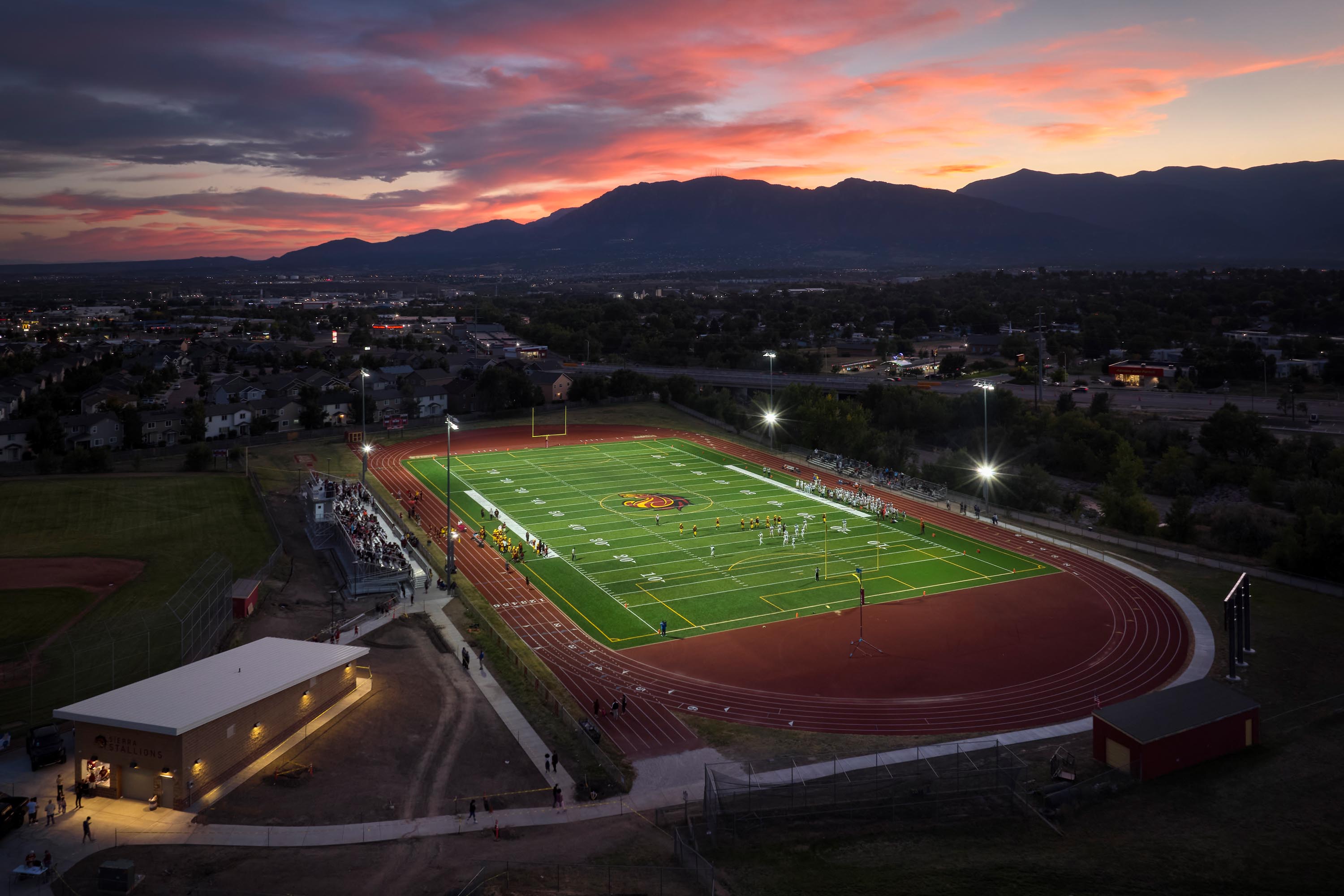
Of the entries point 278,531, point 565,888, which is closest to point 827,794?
point 565,888

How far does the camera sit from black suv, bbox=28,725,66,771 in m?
23.9

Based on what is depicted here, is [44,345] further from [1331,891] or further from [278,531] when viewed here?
[1331,891]

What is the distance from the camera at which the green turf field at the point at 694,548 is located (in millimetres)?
38875

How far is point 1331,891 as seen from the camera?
62.4 feet

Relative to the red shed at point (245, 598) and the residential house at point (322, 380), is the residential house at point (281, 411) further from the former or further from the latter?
the red shed at point (245, 598)

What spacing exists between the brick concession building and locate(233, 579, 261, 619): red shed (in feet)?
25.6

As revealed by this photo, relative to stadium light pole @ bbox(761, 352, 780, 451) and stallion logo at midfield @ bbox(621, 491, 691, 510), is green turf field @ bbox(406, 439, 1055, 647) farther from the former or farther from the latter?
stadium light pole @ bbox(761, 352, 780, 451)

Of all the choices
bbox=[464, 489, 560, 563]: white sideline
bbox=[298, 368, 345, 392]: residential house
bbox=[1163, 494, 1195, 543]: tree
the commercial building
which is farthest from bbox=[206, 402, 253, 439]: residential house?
the commercial building

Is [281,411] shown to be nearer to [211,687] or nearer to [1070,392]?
[211,687]

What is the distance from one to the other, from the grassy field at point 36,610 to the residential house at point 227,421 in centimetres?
3985

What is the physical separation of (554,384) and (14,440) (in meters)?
46.0

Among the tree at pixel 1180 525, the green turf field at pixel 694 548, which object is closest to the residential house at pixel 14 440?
the green turf field at pixel 694 548

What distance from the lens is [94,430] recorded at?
73.5 metres

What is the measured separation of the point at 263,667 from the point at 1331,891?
88.6 ft
